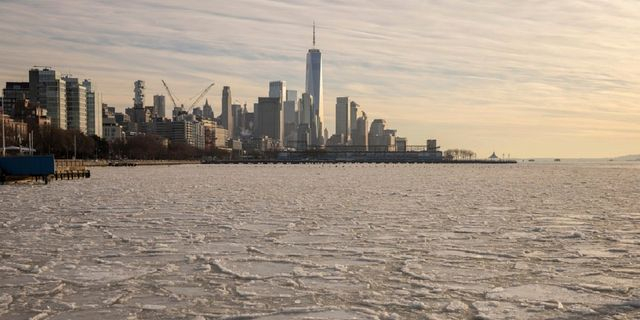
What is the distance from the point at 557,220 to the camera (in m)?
21.9

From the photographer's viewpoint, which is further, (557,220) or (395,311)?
(557,220)

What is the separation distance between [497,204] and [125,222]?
57.7ft

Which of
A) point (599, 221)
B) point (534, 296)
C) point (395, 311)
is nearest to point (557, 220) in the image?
point (599, 221)

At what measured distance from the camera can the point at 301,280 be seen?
452 inches

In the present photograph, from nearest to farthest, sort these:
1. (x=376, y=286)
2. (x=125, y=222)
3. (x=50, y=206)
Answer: (x=376, y=286) < (x=125, y=222) < (x=50, y=206)

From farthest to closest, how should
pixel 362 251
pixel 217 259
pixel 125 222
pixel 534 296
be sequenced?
pixel 125 222, pixel 362 251, pixel 217 259, pixel 534 296

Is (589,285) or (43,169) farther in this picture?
(43,169)

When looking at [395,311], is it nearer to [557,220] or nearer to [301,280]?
[301,280]

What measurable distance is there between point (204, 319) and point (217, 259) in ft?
16.3

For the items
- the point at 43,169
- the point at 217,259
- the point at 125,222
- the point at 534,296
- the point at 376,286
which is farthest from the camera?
the point at 43,169

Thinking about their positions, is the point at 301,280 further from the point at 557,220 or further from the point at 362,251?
the point at 557,220

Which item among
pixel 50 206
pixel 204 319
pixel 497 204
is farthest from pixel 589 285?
pixel 50 206

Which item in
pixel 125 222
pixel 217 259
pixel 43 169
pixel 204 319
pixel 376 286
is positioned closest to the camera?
pixel 204 319

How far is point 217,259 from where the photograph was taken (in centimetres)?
1366
